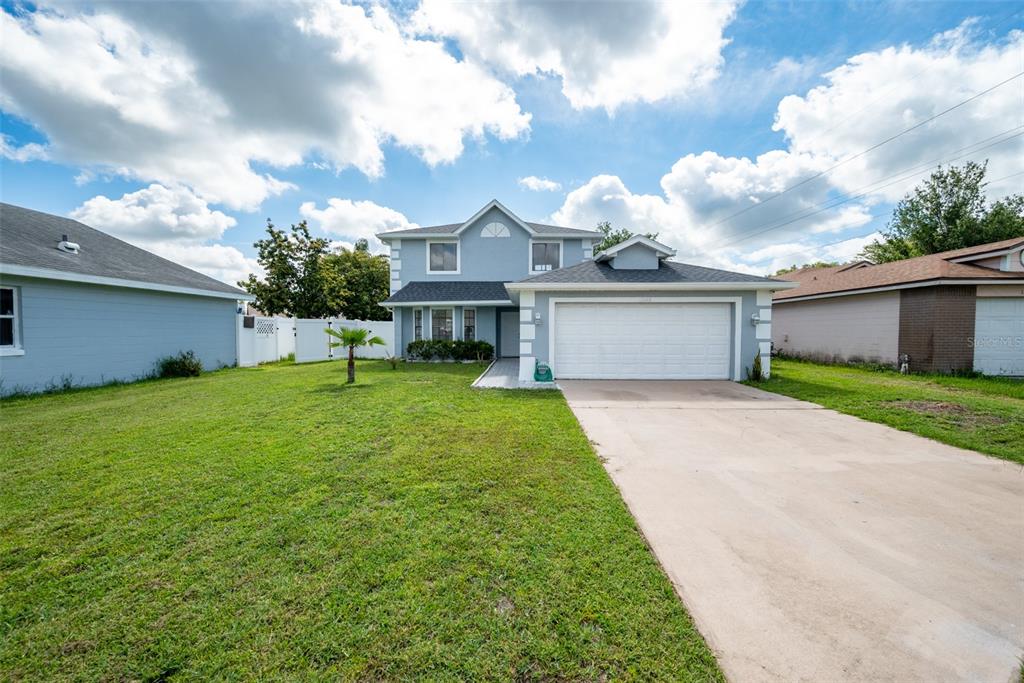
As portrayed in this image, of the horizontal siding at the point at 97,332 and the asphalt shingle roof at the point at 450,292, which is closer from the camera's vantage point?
the horizontal siding at the point at 97,332

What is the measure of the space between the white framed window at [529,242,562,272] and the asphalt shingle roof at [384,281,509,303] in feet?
6.15

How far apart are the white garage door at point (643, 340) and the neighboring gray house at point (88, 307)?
12410mm

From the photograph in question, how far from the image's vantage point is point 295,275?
74.7 ft

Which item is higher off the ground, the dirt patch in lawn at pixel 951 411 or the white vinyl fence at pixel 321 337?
the white vinyl fence at pixel 321 337

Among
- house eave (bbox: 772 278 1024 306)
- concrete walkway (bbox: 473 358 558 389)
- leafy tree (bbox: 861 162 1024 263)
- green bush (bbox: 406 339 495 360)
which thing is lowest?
concrete walkway (bbox: 473 358 558 389)

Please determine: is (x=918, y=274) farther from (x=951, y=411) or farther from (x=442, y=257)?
(x=442, y=257)

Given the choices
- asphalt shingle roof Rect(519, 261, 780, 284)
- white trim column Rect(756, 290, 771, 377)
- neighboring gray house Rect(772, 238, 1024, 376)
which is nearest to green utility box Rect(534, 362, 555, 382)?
asphalt shingle roof Rect(519, 261, 780, 284)

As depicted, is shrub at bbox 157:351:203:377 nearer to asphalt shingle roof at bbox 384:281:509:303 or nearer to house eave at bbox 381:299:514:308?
house eave at bbox 381:299:514:308

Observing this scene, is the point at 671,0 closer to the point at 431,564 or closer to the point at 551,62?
the point at 551,62

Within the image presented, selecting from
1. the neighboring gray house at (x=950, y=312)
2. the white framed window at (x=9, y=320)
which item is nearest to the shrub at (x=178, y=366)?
the white framed window at (x=9, y=320)

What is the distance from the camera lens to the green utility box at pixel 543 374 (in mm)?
10492

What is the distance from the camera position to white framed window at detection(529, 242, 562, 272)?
55.7ft

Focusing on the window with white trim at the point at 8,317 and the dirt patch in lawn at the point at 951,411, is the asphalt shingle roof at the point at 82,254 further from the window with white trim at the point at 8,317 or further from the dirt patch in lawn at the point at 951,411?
the dirt patch in lawn at the point at 951,411

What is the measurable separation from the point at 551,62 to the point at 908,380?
13.6 meters
